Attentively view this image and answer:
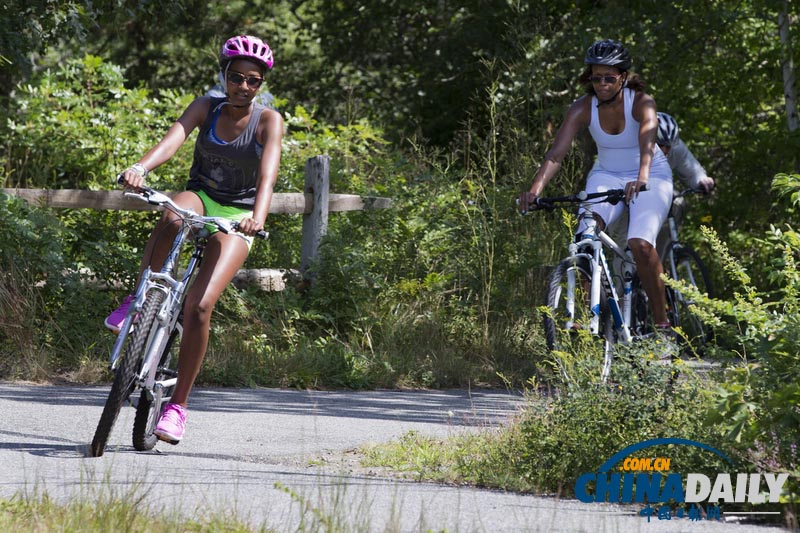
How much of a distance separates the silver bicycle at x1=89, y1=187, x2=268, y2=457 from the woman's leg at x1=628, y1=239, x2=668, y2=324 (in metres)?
2.89

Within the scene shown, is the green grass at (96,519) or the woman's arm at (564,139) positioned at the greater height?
the woman's arm at (564,139)

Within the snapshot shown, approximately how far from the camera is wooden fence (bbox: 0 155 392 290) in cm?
959

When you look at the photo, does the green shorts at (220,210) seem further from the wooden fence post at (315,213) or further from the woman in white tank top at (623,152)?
the wooden fence post at (315,213)

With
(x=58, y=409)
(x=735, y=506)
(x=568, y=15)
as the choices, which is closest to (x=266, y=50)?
(x=58, y=409)

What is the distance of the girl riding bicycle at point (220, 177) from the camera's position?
5.88 metres

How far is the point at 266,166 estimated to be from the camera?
6.03 m

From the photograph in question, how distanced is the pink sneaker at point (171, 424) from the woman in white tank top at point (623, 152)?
2.74m

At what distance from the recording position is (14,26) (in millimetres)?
10000

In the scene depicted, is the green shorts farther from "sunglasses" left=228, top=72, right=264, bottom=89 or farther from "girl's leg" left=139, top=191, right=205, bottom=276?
"sunglasses" left=228, top=72, right=264, bottom=89

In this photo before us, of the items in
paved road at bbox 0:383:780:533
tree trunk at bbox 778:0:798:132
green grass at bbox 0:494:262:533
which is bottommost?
green grass at bbox 0:494:262:533

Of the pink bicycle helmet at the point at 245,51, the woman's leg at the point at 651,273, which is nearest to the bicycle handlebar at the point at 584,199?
the woman's leg at the point at 651,273

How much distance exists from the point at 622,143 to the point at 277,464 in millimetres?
3346

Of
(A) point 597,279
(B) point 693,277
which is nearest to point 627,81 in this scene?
(A) point 597,279

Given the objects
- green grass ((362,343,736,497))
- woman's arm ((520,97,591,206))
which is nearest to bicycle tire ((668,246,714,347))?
woman's arm ((520,97,591,206))
